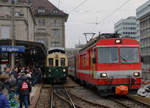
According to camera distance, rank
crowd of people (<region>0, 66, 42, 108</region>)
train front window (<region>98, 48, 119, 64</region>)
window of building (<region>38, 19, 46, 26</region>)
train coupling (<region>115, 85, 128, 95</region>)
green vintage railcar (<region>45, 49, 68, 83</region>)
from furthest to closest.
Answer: window of building (<region>38, 19, 46, 26</region>), green vintage railcar (<region>45, 49, 68, 83</region>), train front window (<region>98, 48, 119, 64</region>), train coupling (<region>115, 85, 128, 95</region>), crowd of people (<region>0, 66, 42, 108</region>)

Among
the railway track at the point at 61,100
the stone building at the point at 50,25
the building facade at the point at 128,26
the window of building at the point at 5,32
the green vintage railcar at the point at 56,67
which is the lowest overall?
the railway track at the point at 61,100

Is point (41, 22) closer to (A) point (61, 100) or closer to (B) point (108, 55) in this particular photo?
(A) point (61, 100)

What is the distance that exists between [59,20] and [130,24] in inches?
2259

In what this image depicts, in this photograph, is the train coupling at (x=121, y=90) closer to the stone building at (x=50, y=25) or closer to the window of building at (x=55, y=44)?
the stone building at (x=50, y=25)

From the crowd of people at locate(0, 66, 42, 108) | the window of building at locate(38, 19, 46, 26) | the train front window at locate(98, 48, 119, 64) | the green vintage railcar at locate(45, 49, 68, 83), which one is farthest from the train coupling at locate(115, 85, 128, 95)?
the window of building at locate(38, 19, 46, 26)

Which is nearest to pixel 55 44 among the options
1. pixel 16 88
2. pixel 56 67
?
pixel 56 67

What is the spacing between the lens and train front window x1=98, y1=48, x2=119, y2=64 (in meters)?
11.7

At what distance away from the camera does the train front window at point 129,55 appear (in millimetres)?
11756

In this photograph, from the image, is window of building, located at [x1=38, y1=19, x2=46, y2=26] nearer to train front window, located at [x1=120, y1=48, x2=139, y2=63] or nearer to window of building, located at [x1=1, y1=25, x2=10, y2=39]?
window of building, located at [x1=1, y1=25, x2=10, y2=39]

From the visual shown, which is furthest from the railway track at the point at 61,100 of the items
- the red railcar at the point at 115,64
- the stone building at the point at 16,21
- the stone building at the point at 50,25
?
the stone building at the point at 50,25

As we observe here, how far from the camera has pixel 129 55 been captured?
11820 mm

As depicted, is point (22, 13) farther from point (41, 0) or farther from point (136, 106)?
point (136, 106)

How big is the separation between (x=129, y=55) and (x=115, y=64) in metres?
0.85

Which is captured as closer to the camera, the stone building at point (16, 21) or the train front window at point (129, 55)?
the train front window at point (129, 55)
